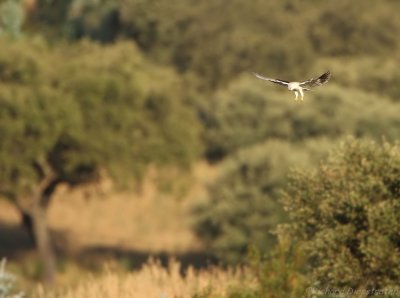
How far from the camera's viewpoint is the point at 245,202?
1518 inches

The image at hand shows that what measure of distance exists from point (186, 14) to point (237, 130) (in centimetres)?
1829

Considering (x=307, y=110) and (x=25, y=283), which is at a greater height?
(x=307, y=110)

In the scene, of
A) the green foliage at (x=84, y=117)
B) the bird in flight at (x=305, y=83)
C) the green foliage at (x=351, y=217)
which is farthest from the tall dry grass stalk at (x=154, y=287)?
the green foliage at (x=84, y=117)

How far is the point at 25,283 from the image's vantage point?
125ft

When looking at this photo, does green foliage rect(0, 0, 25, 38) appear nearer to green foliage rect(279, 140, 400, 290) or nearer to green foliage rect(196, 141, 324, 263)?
green foliage rect(196, 141, 324, 263)

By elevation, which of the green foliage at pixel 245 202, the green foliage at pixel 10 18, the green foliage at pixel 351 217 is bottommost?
the green foliage at pixel 245 202

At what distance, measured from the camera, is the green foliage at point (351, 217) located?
15.7 m

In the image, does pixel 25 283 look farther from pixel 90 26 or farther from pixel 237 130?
pixel 90 26

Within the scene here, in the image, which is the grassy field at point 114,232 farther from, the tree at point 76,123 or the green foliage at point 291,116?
the green foliage at point 291,116

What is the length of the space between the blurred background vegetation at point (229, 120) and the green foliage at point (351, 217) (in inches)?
1.3

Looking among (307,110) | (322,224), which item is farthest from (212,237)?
(322,224)

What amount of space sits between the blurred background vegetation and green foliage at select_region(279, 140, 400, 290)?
0.03 metres

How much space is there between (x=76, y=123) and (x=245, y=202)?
6955mm

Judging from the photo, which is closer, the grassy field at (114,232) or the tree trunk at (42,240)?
the tree trunk at (42,240)
